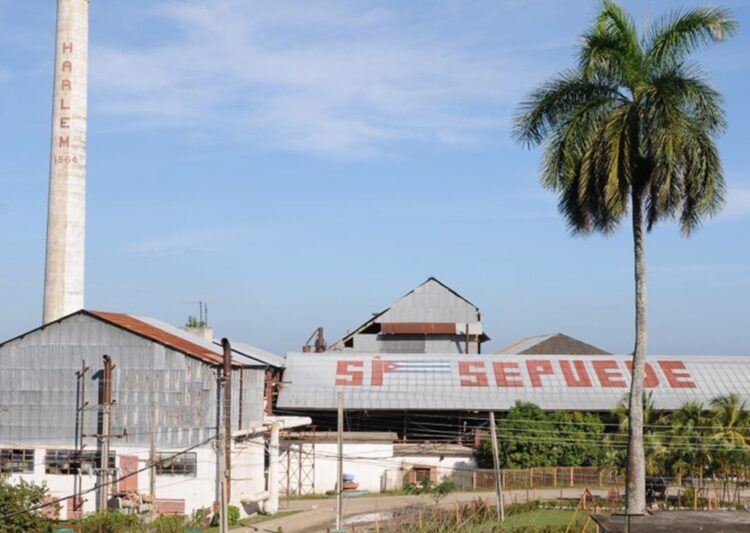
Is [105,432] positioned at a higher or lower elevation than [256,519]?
higher

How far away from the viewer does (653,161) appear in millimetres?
36125

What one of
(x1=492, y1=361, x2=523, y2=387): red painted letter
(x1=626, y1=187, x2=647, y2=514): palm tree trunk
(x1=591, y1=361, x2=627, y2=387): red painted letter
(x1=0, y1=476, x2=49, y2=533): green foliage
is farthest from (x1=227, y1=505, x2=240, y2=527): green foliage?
(x1=591, y1=361, x2=627, y2=387): red painted letter

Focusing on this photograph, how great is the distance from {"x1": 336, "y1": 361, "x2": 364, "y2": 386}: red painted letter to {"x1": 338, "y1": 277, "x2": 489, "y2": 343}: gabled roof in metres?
23.0

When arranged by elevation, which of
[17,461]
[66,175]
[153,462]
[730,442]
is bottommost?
[17,461]

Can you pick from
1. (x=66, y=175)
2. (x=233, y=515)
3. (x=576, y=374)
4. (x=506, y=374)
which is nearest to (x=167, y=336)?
(x=233, y=515)

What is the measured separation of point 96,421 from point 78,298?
17.3 m

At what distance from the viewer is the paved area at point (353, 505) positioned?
147ft

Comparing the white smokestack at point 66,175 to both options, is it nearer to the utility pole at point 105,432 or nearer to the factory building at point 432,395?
the factory building at point 432,395

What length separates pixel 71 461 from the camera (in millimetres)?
47219

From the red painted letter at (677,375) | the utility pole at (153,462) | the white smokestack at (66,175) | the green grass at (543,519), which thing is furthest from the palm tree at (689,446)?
the white smokestack at (66,175)

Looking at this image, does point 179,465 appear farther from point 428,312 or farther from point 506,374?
point 428,312

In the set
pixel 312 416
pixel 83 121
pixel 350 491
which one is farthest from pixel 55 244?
pixel 350 491

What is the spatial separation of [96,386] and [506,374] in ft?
89.2

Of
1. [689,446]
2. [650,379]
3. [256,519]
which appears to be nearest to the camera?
[256,519]
